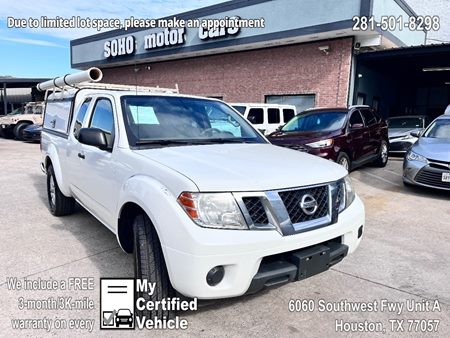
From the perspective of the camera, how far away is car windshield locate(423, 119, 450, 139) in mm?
7402

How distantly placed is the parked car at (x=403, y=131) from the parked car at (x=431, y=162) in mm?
4648

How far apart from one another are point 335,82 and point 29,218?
469 inches

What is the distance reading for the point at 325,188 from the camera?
267 cm

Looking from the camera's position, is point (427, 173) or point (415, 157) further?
point (415, 157)

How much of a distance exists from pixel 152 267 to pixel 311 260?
1.10 metres

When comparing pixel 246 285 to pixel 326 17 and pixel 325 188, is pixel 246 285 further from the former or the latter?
pixel 326 17

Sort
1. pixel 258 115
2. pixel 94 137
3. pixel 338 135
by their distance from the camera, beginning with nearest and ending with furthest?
pixel 94 137
pixel 338 135
pixel 258 115

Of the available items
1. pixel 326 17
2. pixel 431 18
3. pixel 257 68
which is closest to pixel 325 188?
pixel 326 17

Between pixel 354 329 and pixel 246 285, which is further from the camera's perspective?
pixel 354 329

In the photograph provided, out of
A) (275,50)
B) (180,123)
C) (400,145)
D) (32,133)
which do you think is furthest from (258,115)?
(32,133)

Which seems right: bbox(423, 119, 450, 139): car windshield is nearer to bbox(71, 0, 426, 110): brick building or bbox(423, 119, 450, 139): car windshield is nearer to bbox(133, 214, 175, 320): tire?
bbox(71, 0, 426, 110): brick building

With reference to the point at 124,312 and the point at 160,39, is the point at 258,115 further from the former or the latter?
the point at 160,39

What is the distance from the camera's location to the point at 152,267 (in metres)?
2.44

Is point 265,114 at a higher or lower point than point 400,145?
higher
